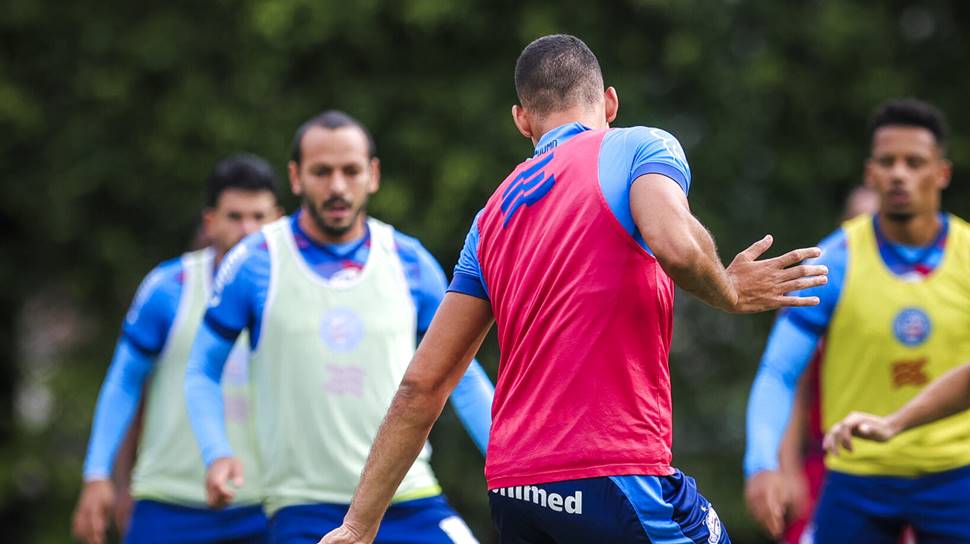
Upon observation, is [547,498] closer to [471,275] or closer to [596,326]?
[596,326]

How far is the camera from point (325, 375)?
6.44 meters

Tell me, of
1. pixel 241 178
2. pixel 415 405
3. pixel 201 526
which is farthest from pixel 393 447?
pixel 241 178

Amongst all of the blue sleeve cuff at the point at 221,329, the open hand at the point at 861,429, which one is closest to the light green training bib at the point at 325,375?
the blue sleeve cuff at the point at 221,329

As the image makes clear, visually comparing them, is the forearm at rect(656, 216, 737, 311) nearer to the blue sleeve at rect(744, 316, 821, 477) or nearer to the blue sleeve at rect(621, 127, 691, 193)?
the blue sleeve at rect(621, 127, 691, 193)

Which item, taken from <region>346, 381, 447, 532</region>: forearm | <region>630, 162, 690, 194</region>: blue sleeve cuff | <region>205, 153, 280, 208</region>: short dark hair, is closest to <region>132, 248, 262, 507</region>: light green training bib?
<region>205, 153, 280, 208</region>: short dark hair

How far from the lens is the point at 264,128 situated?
537 inches

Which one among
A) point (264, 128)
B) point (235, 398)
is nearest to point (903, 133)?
point (235, 398)

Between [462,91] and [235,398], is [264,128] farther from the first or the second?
[235,398]

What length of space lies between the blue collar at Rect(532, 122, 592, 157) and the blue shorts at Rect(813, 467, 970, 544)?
3083 millimetres

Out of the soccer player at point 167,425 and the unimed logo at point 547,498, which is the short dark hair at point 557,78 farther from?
the soccer player at point 167,425

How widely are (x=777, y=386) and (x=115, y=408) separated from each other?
3.40 metres

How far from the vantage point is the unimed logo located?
4.34 meters

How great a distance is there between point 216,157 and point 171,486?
6.23 meters

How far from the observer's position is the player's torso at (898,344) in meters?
6.86
